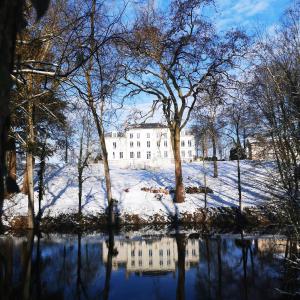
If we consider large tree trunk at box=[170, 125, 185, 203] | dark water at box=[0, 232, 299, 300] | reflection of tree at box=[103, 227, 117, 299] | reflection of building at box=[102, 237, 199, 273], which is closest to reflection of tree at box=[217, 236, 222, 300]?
dark water at box=[0, 232, 299, 300]

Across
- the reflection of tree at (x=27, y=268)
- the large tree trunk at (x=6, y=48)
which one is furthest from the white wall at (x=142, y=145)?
the large tree trunk at (x=6, y=48)

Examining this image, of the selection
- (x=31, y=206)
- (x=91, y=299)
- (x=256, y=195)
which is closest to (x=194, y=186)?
(x=256, y=195)

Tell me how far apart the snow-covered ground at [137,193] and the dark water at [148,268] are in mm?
5952

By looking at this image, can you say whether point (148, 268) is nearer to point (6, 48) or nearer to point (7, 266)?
point (7, 266)

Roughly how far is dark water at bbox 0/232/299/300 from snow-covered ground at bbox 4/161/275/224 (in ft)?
19.5

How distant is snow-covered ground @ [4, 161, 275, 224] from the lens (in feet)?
87.0

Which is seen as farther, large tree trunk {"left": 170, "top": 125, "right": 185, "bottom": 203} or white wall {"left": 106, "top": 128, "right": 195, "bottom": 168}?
white wall {"left": 106, "top": 128, "right": 195, "bottom": 168}

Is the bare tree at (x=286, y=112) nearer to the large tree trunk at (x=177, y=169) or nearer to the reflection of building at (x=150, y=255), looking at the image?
the reflection of building at (x=150, y=255)

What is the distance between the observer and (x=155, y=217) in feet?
85.5

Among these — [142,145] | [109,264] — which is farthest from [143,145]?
[109,264]

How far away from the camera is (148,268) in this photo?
1345 cm

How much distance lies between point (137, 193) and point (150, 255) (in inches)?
581

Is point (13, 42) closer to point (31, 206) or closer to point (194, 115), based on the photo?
point (31, 206)

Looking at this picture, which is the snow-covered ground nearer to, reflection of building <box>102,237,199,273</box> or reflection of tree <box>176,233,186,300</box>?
reflection of tree <box>176,233,186,300</box>
